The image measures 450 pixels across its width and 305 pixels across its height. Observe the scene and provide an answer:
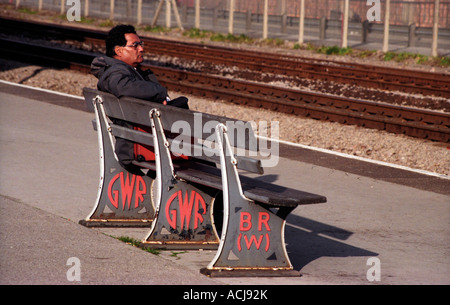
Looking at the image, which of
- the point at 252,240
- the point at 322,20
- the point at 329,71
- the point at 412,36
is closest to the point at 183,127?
the point at 252,240

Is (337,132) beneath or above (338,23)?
beneath

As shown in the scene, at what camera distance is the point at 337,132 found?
11.6 meters

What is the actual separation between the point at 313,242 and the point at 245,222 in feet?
3.50

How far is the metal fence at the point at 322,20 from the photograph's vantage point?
26.7 meters

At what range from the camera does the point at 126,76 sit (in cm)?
577

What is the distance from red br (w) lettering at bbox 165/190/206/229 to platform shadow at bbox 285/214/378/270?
689 millimetres

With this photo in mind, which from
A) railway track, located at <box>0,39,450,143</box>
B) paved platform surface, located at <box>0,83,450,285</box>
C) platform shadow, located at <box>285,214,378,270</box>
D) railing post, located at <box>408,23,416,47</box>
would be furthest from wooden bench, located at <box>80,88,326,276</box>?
railing post, located at <box>408,23,416,47</box>

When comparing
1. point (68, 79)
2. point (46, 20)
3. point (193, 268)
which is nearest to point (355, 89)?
point (68, 79)

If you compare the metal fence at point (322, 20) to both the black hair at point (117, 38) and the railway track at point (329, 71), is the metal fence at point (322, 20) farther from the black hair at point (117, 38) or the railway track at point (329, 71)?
the black hair at point (117, 38)

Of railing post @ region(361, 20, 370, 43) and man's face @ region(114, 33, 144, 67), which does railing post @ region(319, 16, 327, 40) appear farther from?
man's face @ region(114, 33, 144, 67)

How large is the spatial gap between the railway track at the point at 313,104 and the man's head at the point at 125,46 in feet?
20.8

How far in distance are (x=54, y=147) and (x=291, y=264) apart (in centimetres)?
448

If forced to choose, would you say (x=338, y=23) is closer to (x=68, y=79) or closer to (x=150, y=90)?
(x=68, y=79)

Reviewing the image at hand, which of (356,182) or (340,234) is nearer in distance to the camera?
(340,234)
